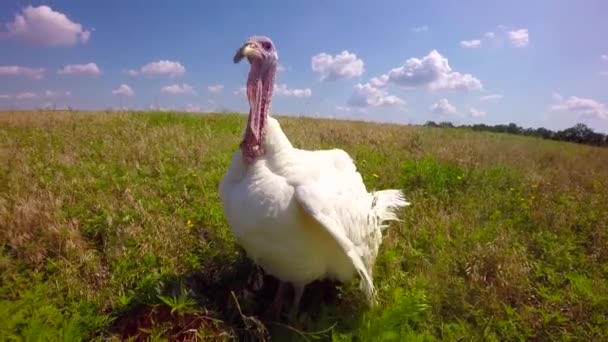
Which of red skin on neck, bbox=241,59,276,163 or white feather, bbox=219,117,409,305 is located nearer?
white feather, bbox=219,117,409,305

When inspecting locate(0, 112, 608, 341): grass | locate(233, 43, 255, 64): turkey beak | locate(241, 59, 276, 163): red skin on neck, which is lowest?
locate(0, 112, 608, 341): grass

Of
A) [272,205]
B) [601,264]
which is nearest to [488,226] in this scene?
[601,264]

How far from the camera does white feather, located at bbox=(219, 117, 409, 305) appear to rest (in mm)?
2973

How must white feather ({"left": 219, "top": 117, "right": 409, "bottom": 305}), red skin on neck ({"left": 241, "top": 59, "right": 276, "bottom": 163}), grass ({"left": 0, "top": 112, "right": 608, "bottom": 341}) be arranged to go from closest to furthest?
white feather ({"left": 219, "top": 117, "right": 409, "bottom": 305}) → grass ({"left": 0, "top": 112, "right": 608, "bottom": 341}) → red skin on neck ({"left": 241, "top": 59, "right": 276, "bottom": 163})

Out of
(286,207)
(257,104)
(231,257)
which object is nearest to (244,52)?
(257,104)

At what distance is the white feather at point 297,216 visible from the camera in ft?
9.75

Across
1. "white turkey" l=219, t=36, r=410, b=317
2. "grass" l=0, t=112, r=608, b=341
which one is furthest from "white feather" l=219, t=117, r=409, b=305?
"grass" l=0, t=112, r=608, b=341

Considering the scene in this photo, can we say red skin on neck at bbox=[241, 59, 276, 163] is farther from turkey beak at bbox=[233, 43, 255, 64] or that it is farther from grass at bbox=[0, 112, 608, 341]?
grass at bbox=[0, 112, 608, 341]

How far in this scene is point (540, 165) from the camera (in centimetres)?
804

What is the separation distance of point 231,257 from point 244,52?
1872 millimetres

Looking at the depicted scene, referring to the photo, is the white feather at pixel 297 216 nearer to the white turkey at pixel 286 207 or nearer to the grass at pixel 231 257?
the white turkey at pixel 286 207

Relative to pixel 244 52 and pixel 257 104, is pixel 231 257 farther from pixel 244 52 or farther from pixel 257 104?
pixel 244 52

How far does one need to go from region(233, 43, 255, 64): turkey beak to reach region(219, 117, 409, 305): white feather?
1.77 feet

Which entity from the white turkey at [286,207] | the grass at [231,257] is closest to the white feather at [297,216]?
the white turkey at [286,207]
